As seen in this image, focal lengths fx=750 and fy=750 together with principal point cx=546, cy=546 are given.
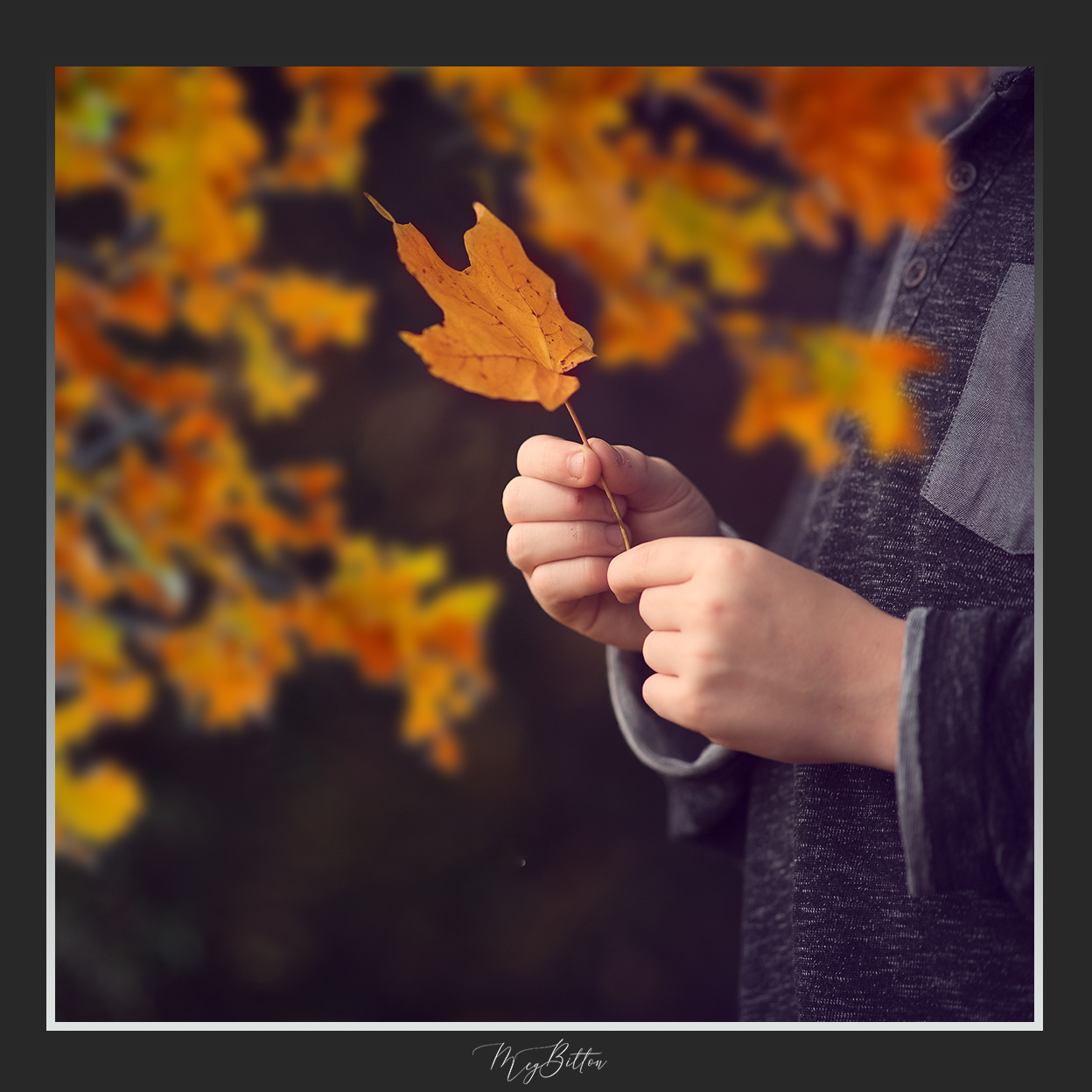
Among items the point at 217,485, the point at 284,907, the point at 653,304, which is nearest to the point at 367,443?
the point at 217,485

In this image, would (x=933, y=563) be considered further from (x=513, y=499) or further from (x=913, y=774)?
(x=513, y=499)

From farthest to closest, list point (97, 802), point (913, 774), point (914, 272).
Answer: point (97, 802) → point (914, 272) → point (913, 774)

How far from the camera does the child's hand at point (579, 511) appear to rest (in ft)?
1.38

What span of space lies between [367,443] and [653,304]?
0.28 m

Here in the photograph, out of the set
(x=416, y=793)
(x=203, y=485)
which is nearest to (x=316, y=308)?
(x=203, y=485)

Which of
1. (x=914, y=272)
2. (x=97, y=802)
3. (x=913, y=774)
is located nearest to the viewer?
(x=913, y=774)

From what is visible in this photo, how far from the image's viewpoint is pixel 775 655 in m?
0.38

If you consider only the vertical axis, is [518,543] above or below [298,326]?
below

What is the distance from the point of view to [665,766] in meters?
0.50

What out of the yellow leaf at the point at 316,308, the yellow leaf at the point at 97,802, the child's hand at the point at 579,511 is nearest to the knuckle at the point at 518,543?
the child's hand at the point at 579,511

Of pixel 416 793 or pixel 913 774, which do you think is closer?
pixel 913 774

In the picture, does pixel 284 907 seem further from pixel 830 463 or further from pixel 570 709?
pixel 830 463
